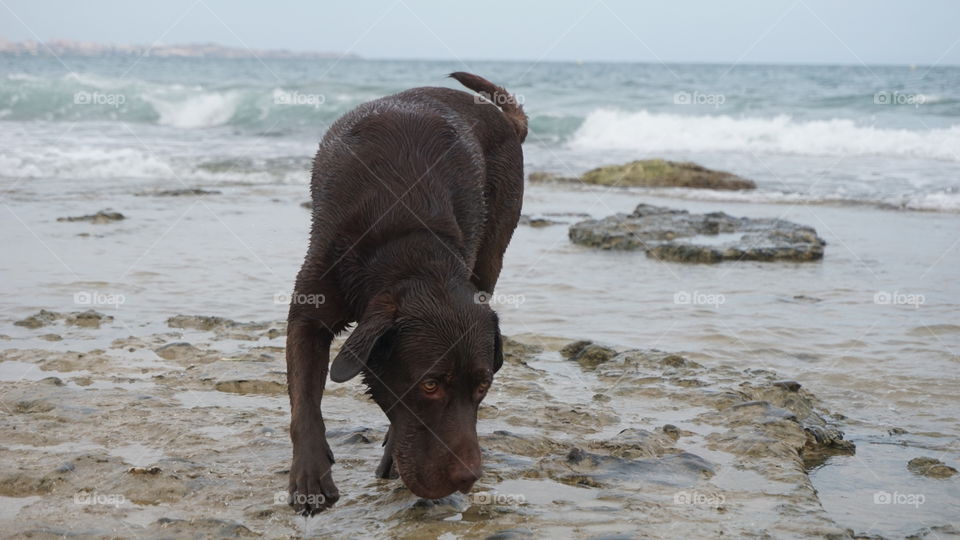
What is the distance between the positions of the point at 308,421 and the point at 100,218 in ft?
29.1

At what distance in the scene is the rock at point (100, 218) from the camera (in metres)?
12.1

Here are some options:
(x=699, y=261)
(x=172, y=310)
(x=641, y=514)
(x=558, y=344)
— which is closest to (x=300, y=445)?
(x=641, y=514)

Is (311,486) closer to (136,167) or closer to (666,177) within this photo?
(666,177)

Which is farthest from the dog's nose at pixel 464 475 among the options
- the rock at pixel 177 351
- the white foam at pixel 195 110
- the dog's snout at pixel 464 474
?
the white foam at pixel 195 110

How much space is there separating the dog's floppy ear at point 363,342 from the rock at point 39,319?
4.37 m

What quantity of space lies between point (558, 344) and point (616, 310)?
1251 mm

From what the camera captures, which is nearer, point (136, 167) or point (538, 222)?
point (538, 222)

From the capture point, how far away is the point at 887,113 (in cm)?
3200

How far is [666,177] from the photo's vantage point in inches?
752

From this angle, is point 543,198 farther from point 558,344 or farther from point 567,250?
point 558,344

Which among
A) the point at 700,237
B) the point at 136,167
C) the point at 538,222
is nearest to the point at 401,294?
the point at 700,237

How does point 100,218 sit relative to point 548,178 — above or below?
below

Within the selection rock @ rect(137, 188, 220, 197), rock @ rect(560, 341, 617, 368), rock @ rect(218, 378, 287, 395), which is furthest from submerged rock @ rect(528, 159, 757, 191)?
rock @ rect(218, 378, 287, 395)

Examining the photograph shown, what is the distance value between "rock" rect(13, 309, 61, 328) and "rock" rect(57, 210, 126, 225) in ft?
15.2
